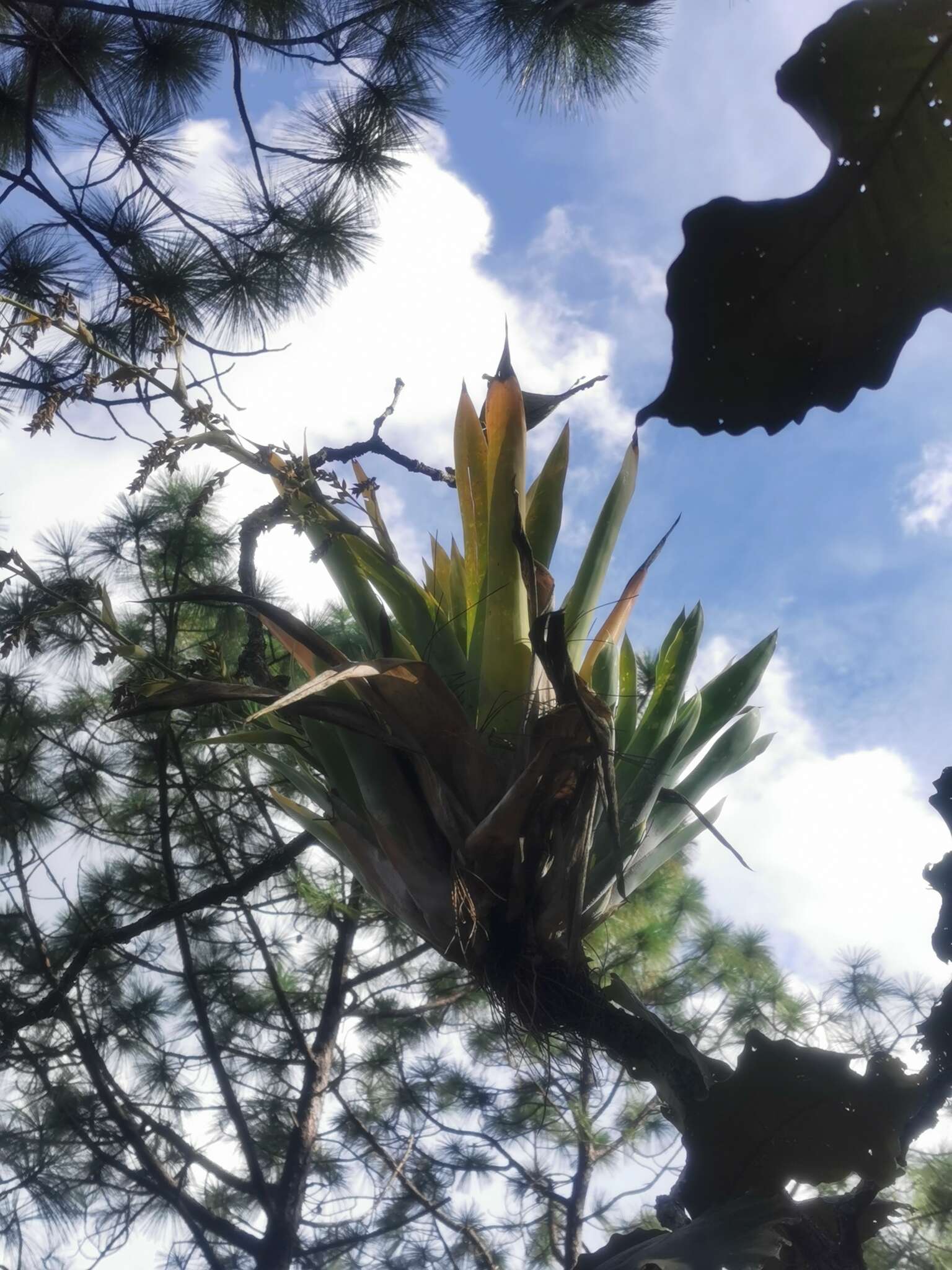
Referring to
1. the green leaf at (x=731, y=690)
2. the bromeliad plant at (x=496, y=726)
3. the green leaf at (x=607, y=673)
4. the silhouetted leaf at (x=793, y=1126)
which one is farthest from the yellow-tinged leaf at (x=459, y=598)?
the silhouetted leaf at (x=793, y=1126)

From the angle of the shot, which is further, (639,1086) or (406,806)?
(639,1086)

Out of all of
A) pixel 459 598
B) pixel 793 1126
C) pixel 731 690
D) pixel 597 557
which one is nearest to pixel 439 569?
pixel 459 598

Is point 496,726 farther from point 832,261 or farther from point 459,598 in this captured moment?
point 832,261

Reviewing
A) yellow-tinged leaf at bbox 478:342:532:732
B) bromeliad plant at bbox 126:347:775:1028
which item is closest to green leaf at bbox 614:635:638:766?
bromeliad plant at bbox 126:347:775:1028

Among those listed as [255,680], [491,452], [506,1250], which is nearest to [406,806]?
[491,452]

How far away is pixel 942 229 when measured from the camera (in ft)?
0.99

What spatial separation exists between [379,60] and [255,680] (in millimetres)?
2688

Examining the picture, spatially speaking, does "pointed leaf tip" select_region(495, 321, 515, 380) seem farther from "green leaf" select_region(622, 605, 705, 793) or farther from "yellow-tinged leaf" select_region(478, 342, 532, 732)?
"green leaf" select_region(622, 605, 705, 793)

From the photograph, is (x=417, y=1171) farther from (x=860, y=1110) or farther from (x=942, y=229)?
(x=942, y=229)

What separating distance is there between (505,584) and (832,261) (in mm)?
400

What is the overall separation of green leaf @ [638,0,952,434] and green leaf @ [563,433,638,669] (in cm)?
43

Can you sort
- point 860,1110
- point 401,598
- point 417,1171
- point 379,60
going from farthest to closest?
point 417,1171
point 379,60
point 401,598
point 860,1110

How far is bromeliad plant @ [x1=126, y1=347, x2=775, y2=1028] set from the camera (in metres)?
0.61

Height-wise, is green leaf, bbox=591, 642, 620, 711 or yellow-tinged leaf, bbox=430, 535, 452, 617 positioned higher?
yellow-tinged leaf, bbox=430, 535, 452, 617
